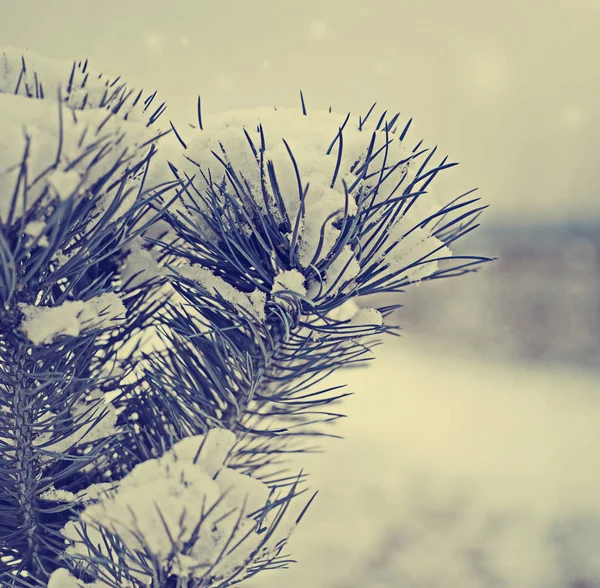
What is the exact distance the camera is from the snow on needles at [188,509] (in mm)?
162

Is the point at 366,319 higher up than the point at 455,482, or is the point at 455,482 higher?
the point at 455,482

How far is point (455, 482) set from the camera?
3.00 feet

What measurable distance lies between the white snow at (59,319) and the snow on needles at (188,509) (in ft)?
0.16

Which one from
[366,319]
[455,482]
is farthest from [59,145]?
[455,482]

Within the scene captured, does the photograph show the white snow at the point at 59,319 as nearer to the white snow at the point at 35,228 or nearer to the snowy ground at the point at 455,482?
the white snow at the point at 35,228

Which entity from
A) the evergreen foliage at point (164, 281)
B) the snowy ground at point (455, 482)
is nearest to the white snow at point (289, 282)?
the evergreen foliage at point (164, 281)

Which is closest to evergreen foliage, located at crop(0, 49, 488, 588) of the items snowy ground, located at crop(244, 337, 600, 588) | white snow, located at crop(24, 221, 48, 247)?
white snow, located at crop(24, 221, 48, 247)

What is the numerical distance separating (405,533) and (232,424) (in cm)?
68

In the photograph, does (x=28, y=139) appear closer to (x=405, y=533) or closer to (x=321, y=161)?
(x=321, y=161)

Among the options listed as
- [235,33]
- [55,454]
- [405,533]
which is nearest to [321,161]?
[55,454]

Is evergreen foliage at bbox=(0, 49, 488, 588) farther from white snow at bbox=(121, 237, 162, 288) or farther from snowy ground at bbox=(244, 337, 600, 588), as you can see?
snowy ground at bbox=(244, 337, 600, 588)

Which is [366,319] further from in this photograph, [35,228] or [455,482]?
[455,482]

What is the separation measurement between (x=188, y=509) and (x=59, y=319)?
0.23 feet

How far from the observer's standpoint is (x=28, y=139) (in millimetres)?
133
